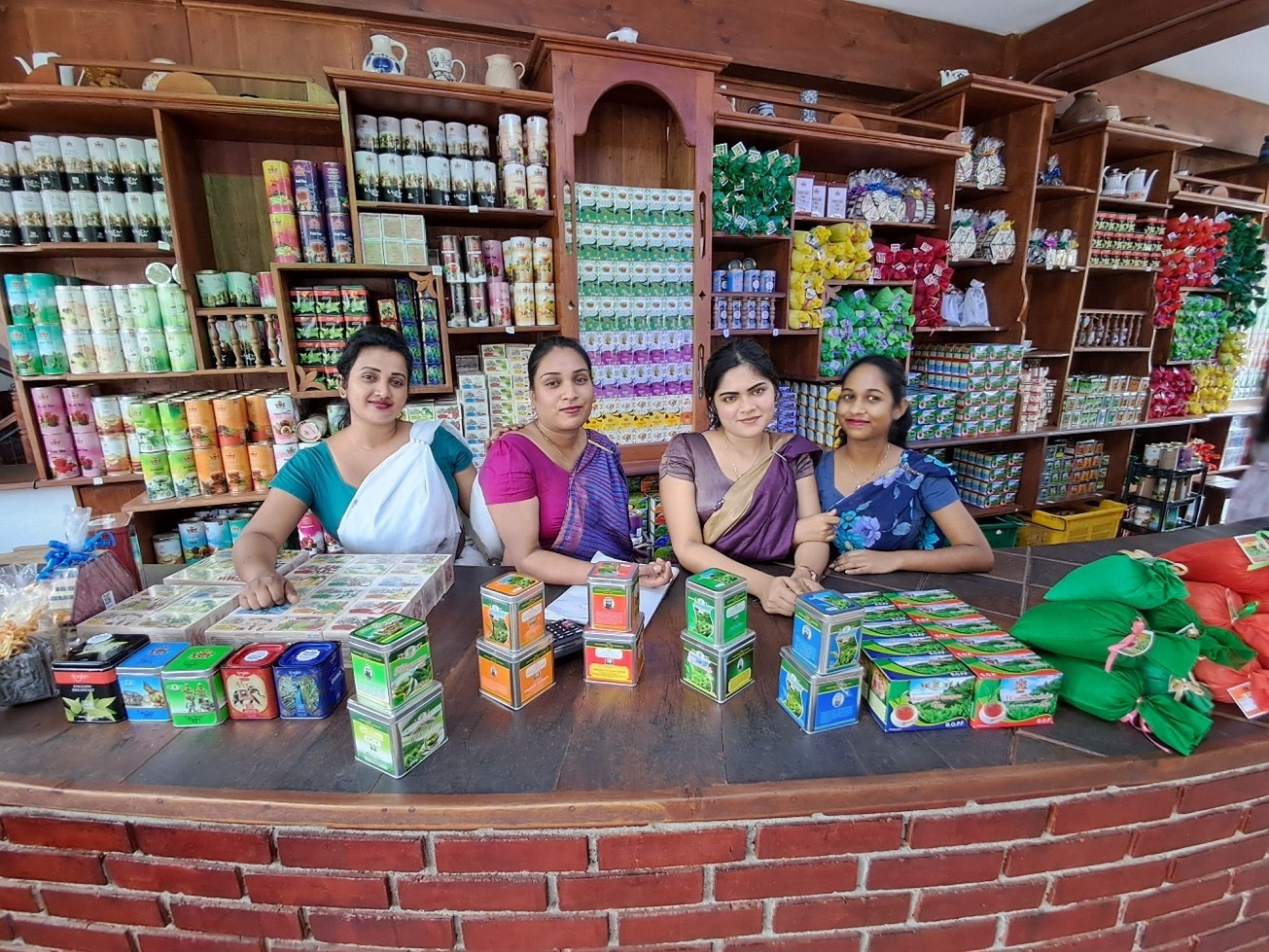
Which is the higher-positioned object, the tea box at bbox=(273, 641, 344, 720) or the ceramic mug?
the ceramic mug

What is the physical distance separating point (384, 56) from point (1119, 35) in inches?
138

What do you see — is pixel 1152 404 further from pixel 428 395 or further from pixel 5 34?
pixel 5 34

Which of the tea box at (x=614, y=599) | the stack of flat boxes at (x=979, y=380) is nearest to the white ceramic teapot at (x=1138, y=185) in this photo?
the stack of flat boxes at (x=979, y=380)

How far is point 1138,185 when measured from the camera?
360cm

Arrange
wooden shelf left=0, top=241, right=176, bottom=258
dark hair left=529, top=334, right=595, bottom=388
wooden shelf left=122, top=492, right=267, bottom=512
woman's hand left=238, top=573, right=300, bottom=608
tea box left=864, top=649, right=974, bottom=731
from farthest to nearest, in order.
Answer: wooden shelf left=122, top=492, right=267, bottom=512, wooden shelf left=0, top=241, right=176, bottom=258, dark hair left=529, top=334, right=595, bottom=388, woman's hand left=238, top=573, right=300, bottom=608, tea box left=864, top=649, right=974, bottom=731

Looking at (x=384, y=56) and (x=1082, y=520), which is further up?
(x=384, y=56)

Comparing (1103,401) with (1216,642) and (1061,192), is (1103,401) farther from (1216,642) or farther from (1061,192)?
(1216,642)

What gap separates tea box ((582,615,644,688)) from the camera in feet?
3.33

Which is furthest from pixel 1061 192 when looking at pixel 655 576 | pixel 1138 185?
pixel 655 576

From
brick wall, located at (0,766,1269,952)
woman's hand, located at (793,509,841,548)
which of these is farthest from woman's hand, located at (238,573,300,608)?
woman's hand, located at (793,509,841,548)

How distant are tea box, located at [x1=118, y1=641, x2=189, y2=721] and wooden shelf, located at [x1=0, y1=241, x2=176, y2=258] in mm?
2001

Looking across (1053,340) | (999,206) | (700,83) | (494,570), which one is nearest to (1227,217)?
(1053,340)

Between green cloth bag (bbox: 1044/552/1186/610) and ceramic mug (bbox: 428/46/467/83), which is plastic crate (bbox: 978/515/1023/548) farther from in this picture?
ceramic mug (bbox: 428/46/467/83)

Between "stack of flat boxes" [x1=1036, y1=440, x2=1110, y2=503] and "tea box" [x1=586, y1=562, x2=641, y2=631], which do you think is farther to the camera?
"stack of flat boxes" [x1=1036, y1=440, x2=1110, y2=503]
